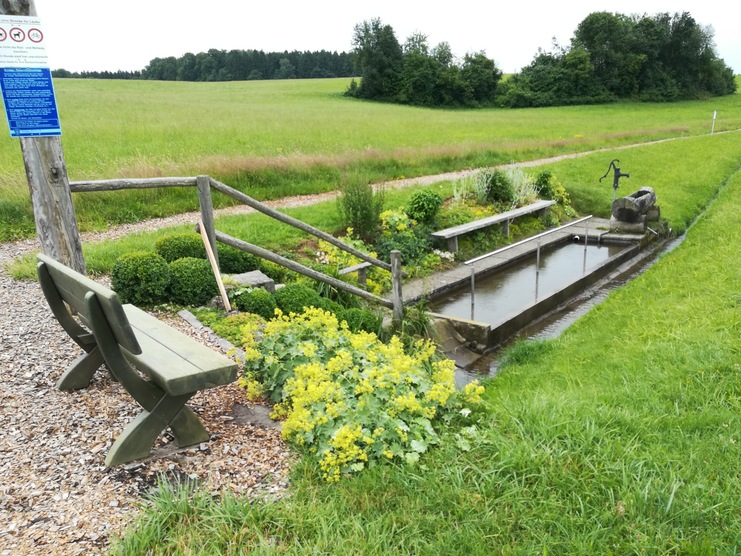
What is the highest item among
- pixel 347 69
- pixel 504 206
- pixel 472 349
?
pixel 347 69

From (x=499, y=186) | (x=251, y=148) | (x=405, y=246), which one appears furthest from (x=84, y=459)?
(x=251, y=148)

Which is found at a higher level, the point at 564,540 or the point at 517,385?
the point at 564,540

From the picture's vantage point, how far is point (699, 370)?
421 cm

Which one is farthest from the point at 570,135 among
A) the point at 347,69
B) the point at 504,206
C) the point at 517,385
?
the point at 347,69

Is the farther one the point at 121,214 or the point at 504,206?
the point at 504,206

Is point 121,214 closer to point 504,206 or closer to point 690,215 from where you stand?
point 504,206

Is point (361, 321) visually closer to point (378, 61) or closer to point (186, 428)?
point (186, 428)

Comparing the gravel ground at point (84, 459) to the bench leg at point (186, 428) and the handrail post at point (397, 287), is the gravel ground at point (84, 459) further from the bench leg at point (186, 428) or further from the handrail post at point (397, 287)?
the handrail post at point (397, 287)

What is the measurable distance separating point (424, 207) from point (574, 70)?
2117 inches

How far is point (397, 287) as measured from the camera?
6.50 meters

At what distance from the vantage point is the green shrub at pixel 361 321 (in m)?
5.91

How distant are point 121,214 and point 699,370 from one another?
9178 mm

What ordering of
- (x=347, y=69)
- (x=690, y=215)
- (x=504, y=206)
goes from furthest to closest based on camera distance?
Answer: (x=347, y=69) < (x=690, y=215) < (x=504, y=206)

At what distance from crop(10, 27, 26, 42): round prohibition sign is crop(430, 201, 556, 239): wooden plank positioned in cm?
708
